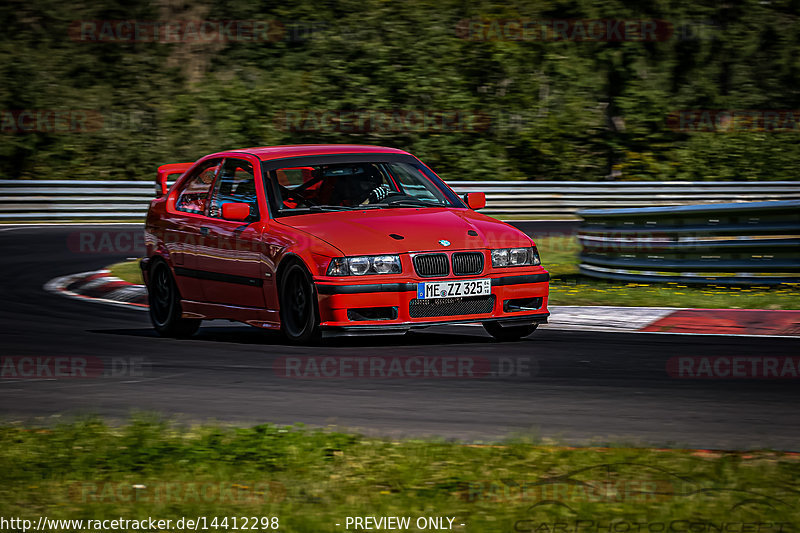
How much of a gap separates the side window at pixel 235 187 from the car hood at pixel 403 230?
0.63m

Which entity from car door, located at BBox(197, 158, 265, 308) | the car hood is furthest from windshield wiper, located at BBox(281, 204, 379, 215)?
car door, located at BBox(197, 158, 265, 308)

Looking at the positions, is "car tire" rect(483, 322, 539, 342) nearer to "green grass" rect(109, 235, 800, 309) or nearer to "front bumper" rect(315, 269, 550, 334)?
"front bumper" rect(315, 269, 550, 334)

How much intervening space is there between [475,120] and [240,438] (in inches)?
983

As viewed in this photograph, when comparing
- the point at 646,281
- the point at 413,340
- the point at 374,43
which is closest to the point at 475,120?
the point at 374,43

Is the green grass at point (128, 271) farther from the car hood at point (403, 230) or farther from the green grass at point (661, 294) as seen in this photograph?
the car hood at point (403, 230)

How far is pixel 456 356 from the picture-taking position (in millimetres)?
9336

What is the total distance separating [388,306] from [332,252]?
555mm

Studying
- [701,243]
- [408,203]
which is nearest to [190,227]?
[408,203]

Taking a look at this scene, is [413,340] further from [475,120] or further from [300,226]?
[475,120]

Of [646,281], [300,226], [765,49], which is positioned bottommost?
[646,281]

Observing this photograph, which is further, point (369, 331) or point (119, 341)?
point (119, 341)

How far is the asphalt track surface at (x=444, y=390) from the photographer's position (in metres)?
6.73

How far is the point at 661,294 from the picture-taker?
1346 centimetres

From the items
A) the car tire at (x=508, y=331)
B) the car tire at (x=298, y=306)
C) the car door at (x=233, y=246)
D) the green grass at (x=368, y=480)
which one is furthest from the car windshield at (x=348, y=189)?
the green grass at (x=368, y=480)
